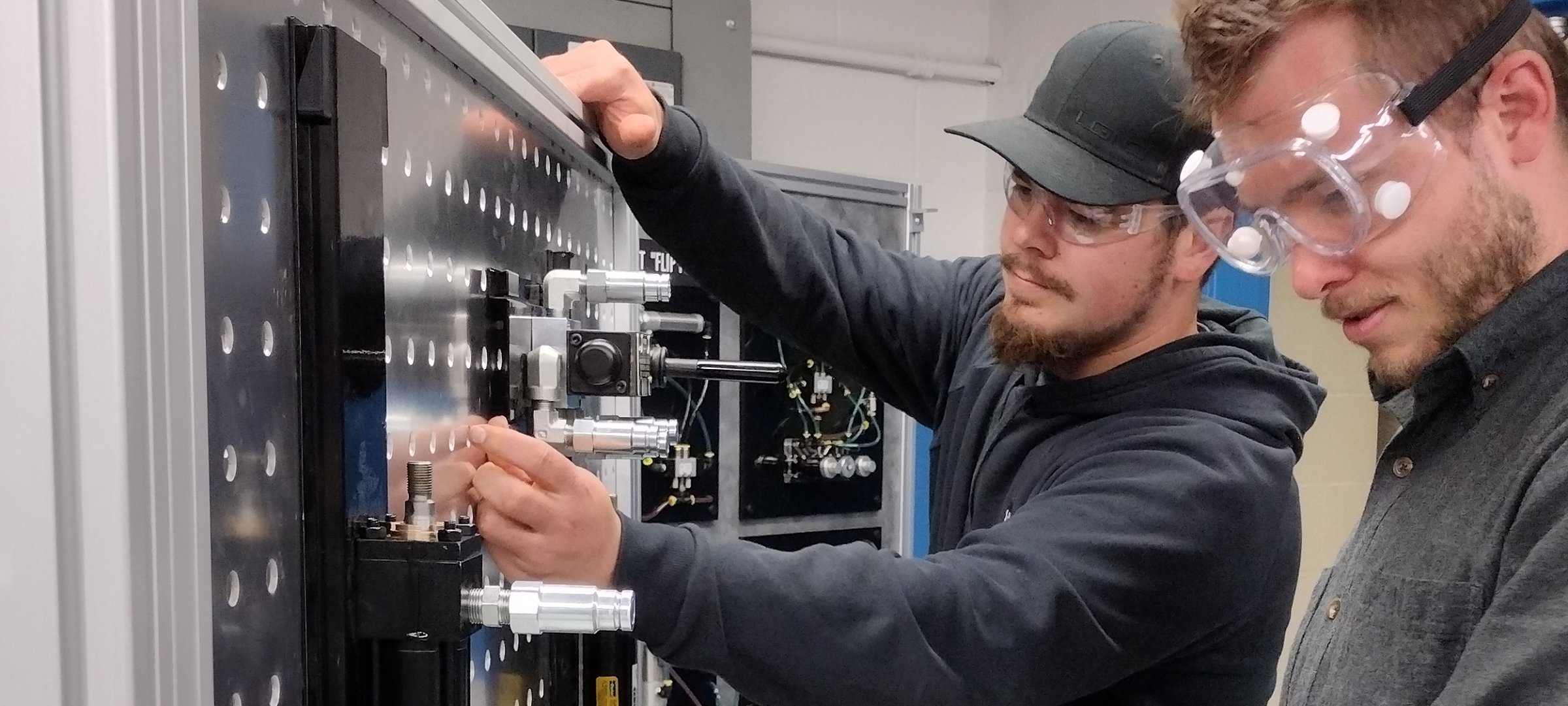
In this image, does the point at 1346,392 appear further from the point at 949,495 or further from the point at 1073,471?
the point at 1073,471

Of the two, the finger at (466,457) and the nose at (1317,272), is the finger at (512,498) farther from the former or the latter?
the nose at (1317,272)

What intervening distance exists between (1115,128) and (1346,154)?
13.9 inches

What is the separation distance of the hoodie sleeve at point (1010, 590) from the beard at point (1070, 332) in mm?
141

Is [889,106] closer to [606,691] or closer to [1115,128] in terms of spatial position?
[1115,128]

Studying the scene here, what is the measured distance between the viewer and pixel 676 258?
1.10 meters

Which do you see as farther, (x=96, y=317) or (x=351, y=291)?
(x=351, y=291)

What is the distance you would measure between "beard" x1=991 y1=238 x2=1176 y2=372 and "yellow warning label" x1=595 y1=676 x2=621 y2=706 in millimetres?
523

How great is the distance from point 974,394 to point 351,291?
0.92m

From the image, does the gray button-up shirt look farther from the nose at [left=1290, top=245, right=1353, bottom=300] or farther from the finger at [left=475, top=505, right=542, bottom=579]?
the finger at [left=475, top=505, right=542, bottom=579]

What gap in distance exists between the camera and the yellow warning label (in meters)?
0.89

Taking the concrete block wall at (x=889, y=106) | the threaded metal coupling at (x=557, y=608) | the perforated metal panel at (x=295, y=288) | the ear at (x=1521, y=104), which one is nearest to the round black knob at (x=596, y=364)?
the perforated metal panel at (x=295, y=288)

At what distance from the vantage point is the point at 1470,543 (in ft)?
2.14

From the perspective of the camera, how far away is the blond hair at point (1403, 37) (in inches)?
27.0

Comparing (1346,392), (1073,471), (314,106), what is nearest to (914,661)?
(1073,471)
